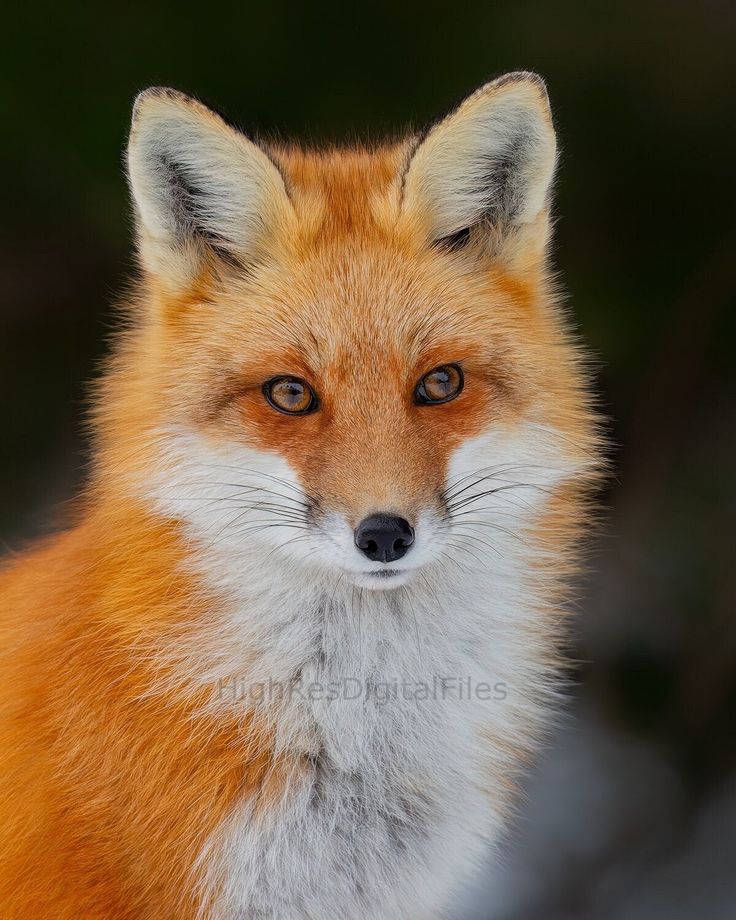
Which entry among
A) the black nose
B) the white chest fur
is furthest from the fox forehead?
the white chest fur

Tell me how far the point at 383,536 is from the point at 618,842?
A: 7.91ft

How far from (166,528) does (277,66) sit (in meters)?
1.71

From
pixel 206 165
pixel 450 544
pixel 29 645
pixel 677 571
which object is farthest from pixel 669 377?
pixel 29 645

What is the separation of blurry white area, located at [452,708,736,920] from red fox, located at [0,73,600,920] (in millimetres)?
1660

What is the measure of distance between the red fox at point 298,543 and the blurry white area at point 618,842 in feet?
5.45

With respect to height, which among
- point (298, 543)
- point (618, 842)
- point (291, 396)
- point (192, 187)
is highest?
point (192, 187)

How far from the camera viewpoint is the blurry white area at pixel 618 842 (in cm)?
342

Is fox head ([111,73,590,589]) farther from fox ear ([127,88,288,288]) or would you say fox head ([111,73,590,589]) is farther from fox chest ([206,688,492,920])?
fox chest ([206,688,492,920])

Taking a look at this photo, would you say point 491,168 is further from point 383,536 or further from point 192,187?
point 383,536

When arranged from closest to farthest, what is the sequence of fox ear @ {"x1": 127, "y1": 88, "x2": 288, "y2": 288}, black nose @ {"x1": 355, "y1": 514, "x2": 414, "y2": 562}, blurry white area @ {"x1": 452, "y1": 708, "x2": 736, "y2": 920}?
black nose @ {"x1": 355, "y1": 514, "x2": 414, "y2": 562} → fox ear @ {"x1": 127, "y1": 88, "x2": 288, "y2": 288} → blurry white area @ {"x1": 452, "y1": 708, "x2": 736, "y2": 920}

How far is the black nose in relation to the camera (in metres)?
1.54

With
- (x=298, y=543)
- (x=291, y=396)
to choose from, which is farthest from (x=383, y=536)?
(x=291, y=396)

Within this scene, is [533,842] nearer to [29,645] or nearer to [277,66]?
[29,645]

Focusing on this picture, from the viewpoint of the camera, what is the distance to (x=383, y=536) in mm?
1543
